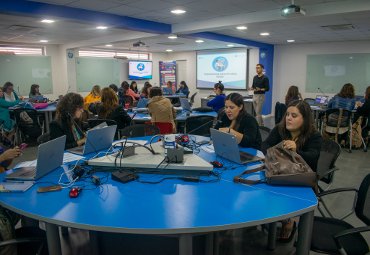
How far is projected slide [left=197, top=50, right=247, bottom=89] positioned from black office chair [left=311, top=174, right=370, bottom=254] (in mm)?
9709

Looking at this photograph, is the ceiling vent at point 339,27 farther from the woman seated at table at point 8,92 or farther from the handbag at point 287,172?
the woman seated at table at point 8,92

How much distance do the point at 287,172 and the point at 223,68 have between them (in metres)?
10.3

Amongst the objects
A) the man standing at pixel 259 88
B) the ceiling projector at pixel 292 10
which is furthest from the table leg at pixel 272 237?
the man standing at pixel 259 88

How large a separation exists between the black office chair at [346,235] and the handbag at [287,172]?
11.1 inches

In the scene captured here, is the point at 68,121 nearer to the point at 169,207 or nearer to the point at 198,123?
the point at 169,207

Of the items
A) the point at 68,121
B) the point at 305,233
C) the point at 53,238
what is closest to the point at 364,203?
the point at 305,233

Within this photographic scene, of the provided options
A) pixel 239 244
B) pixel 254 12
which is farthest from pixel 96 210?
pixel 254 12

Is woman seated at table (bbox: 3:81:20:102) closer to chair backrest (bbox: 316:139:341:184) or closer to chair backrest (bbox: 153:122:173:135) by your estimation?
chair backrest (bbox: 153:122:173:135)

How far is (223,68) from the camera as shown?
1180cm

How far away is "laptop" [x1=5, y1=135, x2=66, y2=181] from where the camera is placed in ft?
6.27

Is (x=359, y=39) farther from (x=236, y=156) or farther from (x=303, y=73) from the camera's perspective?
(x=236, y=156)

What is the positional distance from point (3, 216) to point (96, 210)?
1.85ft

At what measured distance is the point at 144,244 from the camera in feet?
8.17

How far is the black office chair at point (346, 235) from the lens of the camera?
167cm
